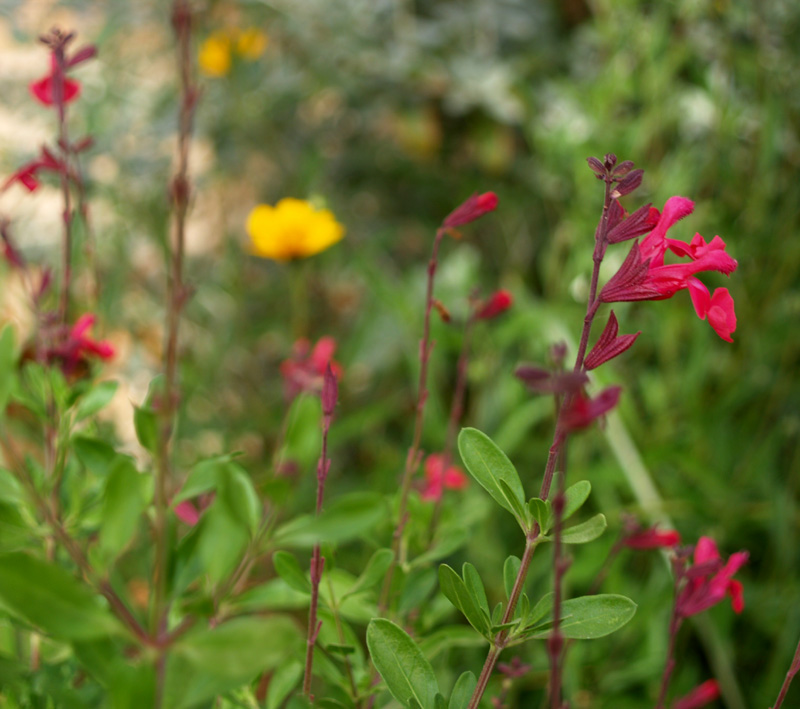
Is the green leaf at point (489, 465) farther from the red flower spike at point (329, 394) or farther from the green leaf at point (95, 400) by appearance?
the green leaf at point (95, 400)

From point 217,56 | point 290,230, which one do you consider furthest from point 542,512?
point 217,56

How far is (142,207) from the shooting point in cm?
141

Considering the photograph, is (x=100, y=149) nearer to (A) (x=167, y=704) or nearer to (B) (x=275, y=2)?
(B) (x=275, y=2)

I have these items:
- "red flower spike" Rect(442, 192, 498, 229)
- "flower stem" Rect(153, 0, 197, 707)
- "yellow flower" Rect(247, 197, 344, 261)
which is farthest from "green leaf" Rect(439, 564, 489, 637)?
"yellow flower" Rect(247, 197, 344, 261)

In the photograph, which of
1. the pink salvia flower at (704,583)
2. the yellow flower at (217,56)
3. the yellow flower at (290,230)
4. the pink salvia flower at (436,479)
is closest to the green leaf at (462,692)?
the pink salvia flower at (704,583)

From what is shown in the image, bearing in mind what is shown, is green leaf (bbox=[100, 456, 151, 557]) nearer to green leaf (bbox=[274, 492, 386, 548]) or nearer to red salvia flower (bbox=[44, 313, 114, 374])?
green leaf (bbox=[274, 492, 386, 548])

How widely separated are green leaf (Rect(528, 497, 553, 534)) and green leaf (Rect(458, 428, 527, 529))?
0.04ft

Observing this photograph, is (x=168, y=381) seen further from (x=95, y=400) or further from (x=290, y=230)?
Result: (x=290, y=230)

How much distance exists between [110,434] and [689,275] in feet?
2.57

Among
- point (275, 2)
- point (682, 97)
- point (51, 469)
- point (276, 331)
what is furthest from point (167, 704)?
point (275, 2)

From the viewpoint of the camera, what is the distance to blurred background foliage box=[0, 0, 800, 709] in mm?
961

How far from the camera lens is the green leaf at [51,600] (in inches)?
7.9

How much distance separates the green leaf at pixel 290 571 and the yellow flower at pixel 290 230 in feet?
2.49

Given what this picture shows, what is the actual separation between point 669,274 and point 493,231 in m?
1.51
